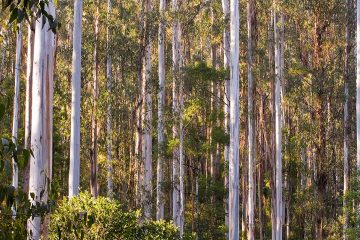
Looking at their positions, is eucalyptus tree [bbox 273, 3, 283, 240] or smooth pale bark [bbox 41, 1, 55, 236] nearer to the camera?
smooth pale bark [bbox 41, 1, 55, 236]

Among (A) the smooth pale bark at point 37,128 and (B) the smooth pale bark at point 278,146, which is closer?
(A) the smooth pale bark at point 37,128

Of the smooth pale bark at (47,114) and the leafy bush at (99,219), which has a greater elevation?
the smooth pale bark at (47,114)

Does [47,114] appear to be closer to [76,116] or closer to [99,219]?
[99,219]

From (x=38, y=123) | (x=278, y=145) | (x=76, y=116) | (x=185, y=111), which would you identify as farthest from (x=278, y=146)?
(x=38, y=123)

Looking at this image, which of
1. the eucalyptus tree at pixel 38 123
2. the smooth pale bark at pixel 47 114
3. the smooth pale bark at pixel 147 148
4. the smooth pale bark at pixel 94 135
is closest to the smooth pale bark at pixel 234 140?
the smooth pale bark at pixel 147 148

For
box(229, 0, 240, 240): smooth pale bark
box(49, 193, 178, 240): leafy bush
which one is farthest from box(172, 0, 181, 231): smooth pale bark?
box(49, 193, 178, 240): leafy bush

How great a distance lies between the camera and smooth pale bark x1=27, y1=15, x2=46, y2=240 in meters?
7.84

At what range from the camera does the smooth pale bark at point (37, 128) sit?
7844 millimetres

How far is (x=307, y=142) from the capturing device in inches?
712

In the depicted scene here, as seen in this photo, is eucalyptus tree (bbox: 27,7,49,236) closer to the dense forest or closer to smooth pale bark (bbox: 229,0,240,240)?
the dense forest

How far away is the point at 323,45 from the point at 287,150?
30.4 ft

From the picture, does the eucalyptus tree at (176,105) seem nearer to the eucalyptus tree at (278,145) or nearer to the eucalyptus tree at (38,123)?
the eucalyptus tree at (278,145)

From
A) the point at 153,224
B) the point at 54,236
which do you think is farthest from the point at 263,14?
the point at 54,236

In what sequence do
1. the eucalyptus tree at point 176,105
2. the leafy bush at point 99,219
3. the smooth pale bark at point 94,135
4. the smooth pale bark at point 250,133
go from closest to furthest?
the leafy bush at point 99,219
the smooth pale bark at point 94,135
the smooth pale bark at point 250,133
the eucalyptus tree at point 176,105
